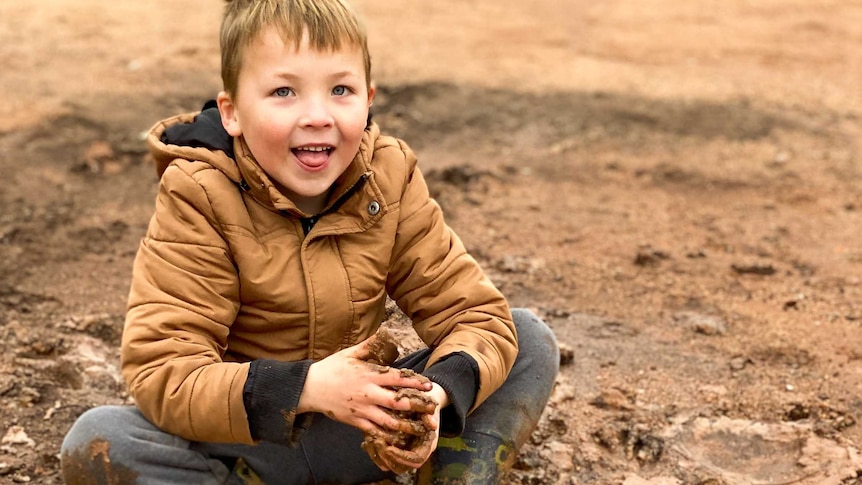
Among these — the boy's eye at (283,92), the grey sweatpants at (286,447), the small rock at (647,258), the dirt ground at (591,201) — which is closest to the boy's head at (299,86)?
the boy's eye at (283,92)

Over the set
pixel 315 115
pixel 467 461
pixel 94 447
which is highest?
pixel 315 115

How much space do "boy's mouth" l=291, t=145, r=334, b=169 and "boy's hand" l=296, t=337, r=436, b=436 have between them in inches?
15.2

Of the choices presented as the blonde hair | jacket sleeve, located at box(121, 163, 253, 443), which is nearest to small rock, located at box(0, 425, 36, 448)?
jacket sleeve, located at box(121, 163, 253, 443)

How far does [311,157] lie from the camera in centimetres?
204

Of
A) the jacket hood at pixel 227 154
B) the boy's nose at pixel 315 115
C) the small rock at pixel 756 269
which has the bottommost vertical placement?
the small rock at pixel 756 269

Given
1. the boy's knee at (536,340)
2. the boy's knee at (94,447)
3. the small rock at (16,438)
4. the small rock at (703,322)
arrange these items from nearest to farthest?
the boy's knee at (94,447) → the boy's knee at (536,340) → the small rock at (16,438) → the small rock at (703,322)

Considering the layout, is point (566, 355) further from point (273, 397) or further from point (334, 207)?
point (273, 397)

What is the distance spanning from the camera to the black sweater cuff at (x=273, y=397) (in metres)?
1.86

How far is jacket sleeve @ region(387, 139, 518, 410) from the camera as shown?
2.14m

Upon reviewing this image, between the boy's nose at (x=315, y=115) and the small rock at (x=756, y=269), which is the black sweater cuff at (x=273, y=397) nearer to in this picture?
the boy's nose at (x=315, y=115)

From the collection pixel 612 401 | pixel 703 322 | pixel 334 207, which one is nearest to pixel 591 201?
pixel 703 322

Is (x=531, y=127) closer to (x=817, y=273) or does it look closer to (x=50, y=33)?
(x=817, y=273)

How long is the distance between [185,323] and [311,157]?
1.29ft

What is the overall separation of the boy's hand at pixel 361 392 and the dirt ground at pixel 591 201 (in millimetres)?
678
